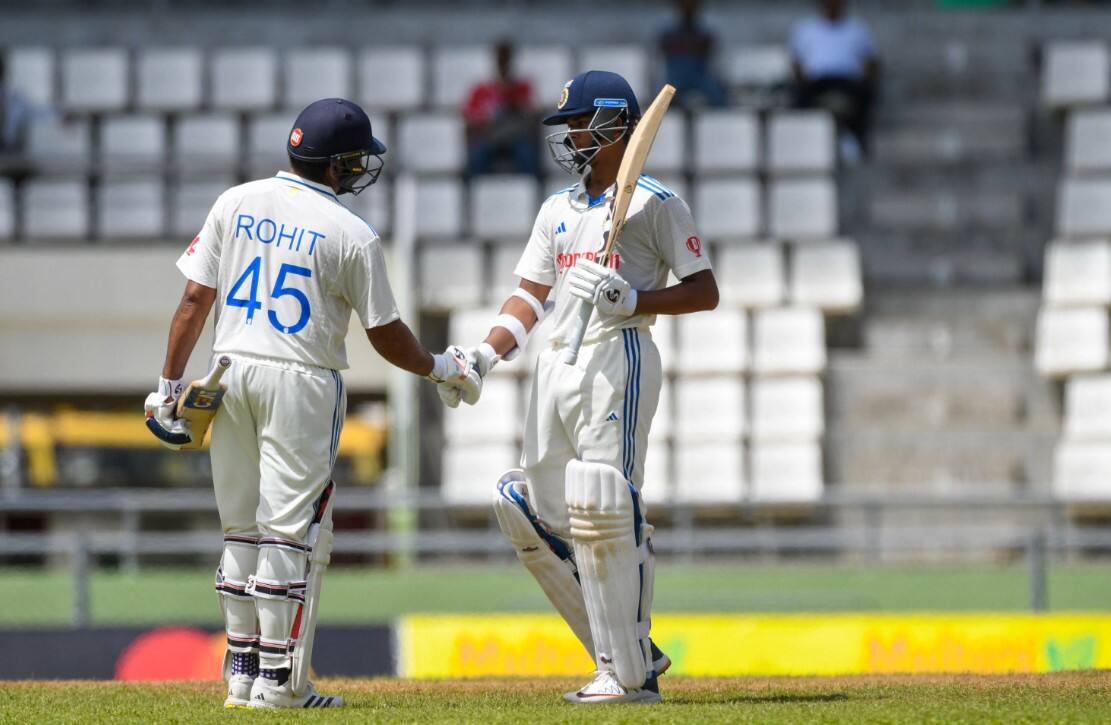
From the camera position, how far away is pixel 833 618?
9.75 metres

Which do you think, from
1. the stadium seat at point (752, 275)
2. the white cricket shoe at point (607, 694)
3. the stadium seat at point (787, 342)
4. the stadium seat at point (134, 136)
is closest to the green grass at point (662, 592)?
the stadium seat at point (787, 342)

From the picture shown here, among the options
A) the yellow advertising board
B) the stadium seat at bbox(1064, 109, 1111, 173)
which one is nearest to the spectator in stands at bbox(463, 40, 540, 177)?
the stadium seat at bbox(1064, 109, 1111, 173)

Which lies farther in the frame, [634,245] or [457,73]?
[457,73]

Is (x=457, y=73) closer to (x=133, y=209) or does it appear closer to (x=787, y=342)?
(x=133, y=209)

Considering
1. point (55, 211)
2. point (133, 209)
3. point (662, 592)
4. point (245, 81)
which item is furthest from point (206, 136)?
point (662, 592)

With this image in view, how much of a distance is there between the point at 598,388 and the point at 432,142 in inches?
408

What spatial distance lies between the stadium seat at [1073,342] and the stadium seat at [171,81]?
7916 millimetres

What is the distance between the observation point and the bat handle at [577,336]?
18.4 feet

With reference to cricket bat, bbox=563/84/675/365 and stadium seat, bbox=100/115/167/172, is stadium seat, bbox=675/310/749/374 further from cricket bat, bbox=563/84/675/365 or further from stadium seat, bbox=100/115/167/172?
cricket bat, bbox=563/84/675/365

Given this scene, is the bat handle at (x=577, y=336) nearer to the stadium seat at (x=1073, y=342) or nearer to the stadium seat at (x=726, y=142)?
the stadium seat at (x=1073, y=342)

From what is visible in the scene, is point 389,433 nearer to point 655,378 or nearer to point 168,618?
point 168,618

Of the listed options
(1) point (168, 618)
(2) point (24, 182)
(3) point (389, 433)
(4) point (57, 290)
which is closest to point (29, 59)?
(2) point (24, 182)

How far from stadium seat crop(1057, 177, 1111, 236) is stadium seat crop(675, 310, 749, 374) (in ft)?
9.61

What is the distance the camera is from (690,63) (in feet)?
51.7
